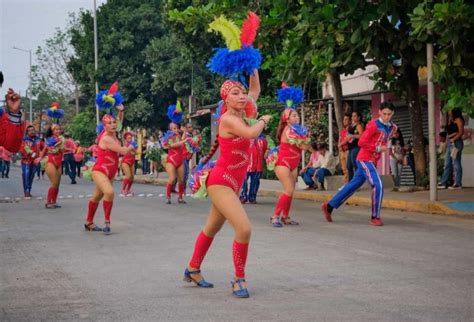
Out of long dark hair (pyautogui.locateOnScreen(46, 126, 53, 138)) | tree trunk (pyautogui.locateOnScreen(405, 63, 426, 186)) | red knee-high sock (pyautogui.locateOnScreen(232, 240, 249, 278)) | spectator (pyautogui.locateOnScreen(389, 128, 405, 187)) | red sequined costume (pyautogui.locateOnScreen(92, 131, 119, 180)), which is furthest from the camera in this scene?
spectator (pyautogui.locateOnScreen(389, 128, 405, 187))

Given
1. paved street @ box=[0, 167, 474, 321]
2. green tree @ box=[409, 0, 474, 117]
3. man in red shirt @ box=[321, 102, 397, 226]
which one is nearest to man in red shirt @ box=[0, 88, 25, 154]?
paved street @ box=[0, 167, 474, 321]

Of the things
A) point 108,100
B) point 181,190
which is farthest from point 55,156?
point 108,100

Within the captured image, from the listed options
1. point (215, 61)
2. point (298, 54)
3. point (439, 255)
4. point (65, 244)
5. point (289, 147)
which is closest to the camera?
point (215, 61)

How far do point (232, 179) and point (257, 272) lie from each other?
1351mm

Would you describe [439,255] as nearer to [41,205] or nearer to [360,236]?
[360,236]

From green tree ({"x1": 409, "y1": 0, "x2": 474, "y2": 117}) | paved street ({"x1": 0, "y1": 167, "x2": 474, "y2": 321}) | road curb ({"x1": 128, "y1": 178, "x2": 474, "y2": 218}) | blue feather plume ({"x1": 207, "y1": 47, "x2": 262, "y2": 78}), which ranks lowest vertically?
paved street ({"x1": 0, "y1": 167, "x2": 474, "y2": 321})

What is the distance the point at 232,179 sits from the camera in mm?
7504

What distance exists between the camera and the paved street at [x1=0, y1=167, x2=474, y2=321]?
21.4ft

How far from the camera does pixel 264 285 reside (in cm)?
764

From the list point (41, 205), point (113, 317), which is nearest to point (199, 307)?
point (113, 317)

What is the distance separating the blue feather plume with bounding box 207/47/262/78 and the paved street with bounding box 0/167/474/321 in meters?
2.02

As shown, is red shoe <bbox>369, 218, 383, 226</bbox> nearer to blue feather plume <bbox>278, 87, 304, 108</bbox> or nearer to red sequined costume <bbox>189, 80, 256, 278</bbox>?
blue feather plume <bbox>278, 87, 304, 108</bbox>

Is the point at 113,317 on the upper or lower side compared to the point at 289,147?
lower

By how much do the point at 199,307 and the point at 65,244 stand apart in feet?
16.5
